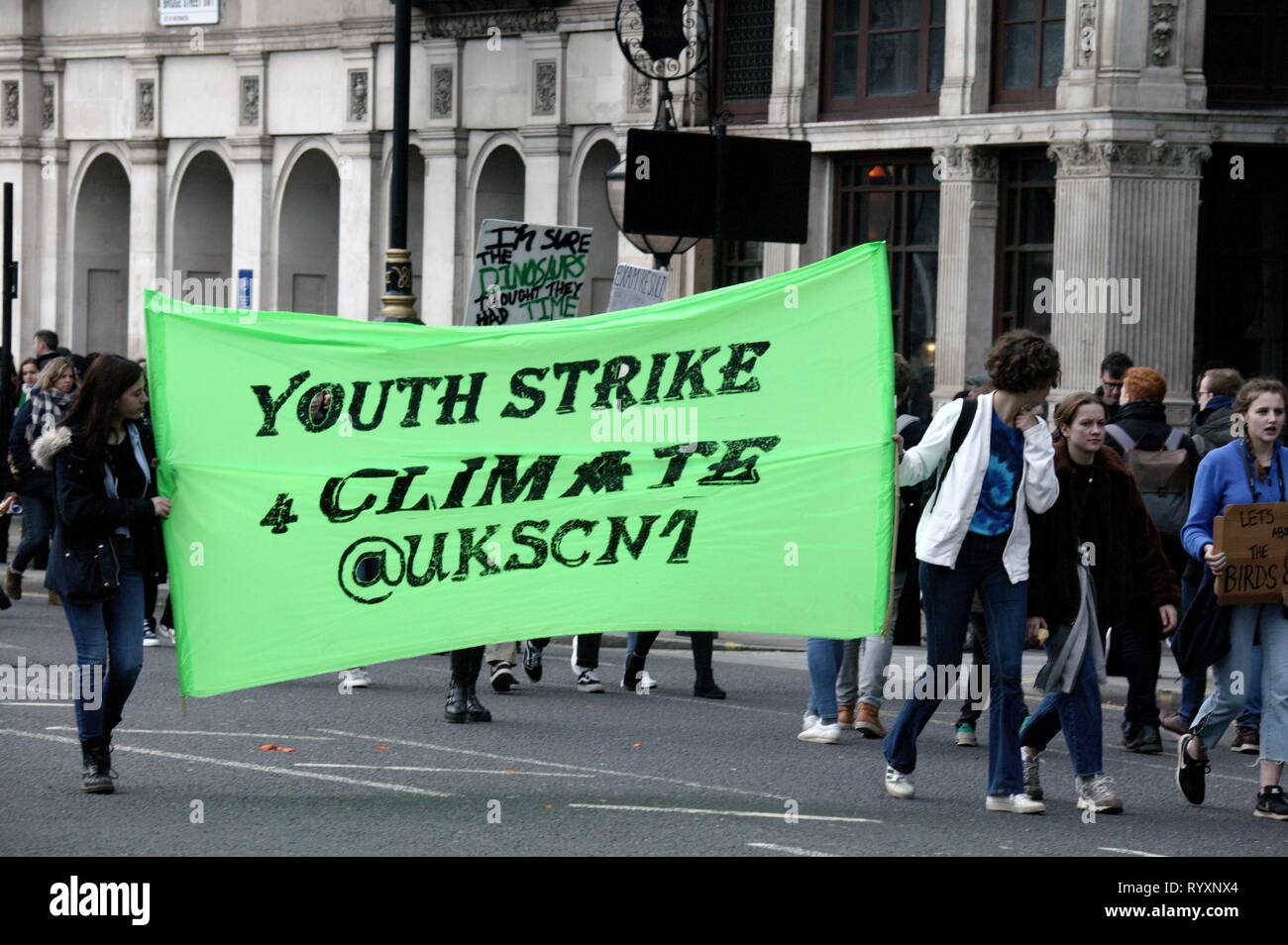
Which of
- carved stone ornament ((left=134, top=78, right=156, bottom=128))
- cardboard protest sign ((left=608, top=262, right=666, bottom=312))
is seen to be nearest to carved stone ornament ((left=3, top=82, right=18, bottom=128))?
carved stone ornament ((left=134, top=78, right=156, bottom=128))

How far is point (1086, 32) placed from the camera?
22250mm

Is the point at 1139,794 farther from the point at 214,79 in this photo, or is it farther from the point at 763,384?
the point at 214,79

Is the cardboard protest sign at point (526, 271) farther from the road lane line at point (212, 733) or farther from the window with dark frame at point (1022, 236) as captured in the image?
the window with dark frame at point (1022, 236)

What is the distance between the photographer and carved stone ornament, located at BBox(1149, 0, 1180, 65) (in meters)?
21.9

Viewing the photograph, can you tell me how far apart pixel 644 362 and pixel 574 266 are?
6.50 metres

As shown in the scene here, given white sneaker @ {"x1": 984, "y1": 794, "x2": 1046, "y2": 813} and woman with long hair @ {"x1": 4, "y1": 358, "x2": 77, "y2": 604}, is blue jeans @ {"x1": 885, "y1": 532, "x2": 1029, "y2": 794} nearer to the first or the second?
white sneaker @ {"x1": 984, "y1": 794, "x2": 1046, "y2": 813}

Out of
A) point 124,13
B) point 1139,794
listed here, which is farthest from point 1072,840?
point 124,13

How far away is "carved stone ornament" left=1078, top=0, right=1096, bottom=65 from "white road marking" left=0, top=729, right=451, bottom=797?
13.7 meters

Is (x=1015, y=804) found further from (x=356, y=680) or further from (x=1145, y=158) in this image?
(x=1145, y=158)

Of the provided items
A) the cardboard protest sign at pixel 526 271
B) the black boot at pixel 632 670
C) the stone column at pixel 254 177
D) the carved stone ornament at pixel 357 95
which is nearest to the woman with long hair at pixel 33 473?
the cardboard protest sign at pixel 526 271

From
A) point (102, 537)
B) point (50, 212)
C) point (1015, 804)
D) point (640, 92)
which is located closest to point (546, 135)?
point (640, 92)

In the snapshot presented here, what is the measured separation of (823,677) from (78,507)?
4.31 metres

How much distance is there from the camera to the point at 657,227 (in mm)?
17484

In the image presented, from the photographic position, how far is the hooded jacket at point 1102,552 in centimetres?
1023
